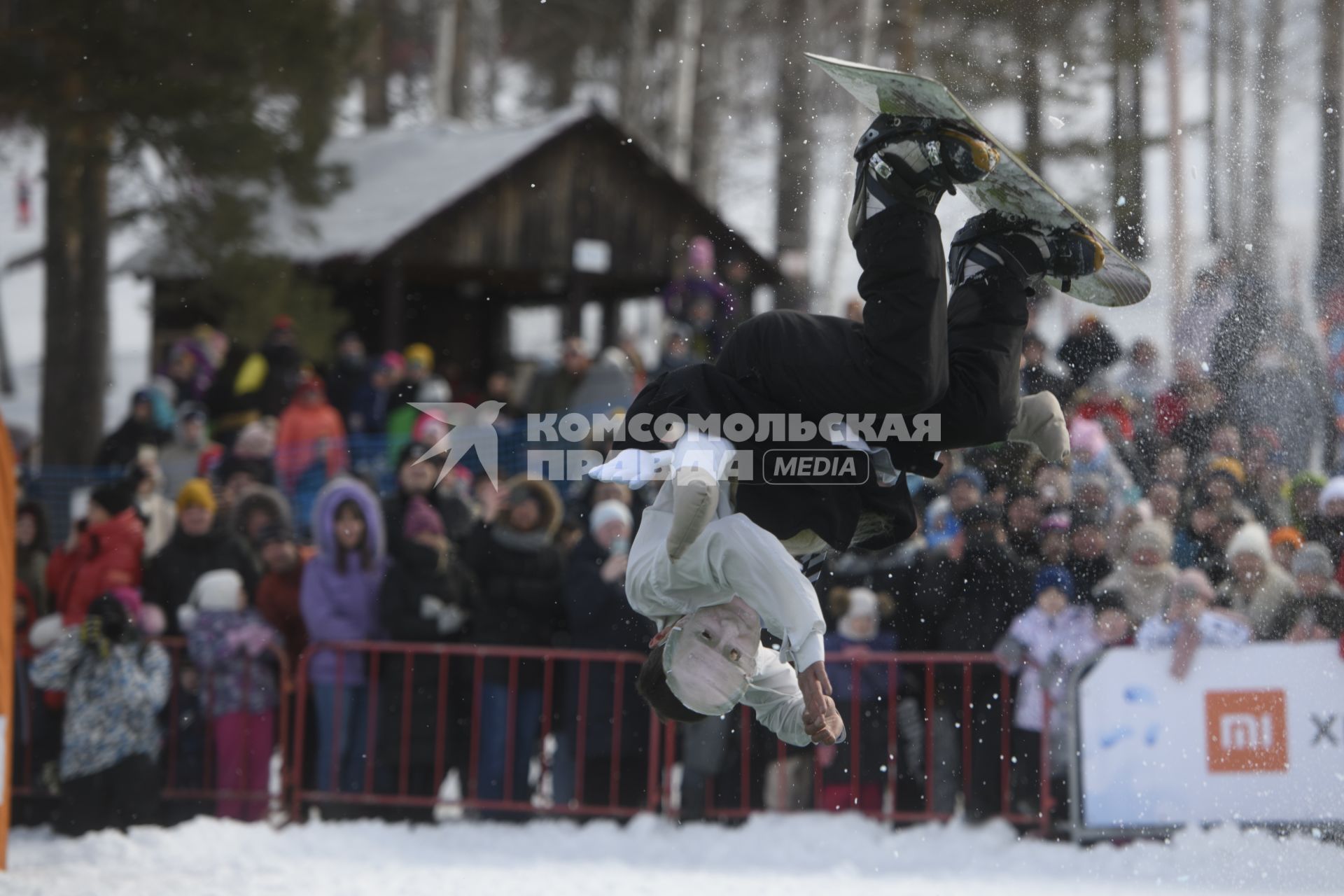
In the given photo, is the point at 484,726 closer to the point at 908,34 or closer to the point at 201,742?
the point at 201,742

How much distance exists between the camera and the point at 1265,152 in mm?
6324

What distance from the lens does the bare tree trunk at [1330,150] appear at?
20.9 feet

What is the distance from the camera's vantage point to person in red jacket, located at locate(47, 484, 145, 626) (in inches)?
268

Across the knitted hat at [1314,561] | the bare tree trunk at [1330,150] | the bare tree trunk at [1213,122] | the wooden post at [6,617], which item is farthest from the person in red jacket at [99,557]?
the bare tree trunk at [1330,150]

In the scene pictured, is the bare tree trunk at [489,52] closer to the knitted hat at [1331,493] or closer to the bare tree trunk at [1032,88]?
the bare tree trunk at [1032,88]

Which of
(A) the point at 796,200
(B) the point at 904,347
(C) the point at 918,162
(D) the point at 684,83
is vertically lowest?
(B) the point at 904,347

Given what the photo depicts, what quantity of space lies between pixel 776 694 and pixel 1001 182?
1.44 metres

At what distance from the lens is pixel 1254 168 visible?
6.23 meters

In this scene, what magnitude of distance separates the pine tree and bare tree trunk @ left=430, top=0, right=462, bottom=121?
661cm

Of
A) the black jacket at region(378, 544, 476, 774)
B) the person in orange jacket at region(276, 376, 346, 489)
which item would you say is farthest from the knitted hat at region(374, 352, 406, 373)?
the black jacket at region(378, 544, 476, 774)

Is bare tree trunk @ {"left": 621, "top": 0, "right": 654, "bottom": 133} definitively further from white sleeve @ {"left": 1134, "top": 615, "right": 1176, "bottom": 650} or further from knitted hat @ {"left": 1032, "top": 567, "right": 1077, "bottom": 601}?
white sleeve @ {"left": 1134, "top": 615, "right": 1176, "bottom": 650}

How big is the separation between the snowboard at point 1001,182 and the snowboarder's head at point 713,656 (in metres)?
1.19

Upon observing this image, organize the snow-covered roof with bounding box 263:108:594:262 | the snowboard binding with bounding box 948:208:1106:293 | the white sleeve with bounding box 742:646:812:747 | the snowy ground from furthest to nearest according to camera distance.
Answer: the snow-covered roof with bounding box 263:108:594:262 → the snowy ground → the white sleeve with bounding box 742:646:812:747 → the snowboard binding with bounding box 948:208:1106:293

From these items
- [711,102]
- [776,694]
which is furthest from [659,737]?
[711,102]
